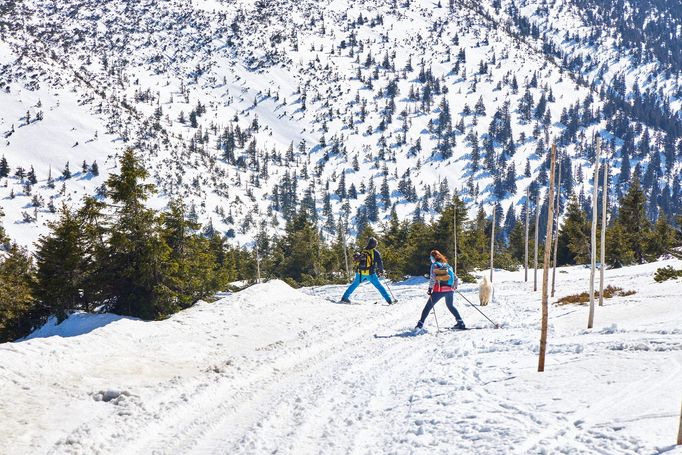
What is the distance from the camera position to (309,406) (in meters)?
6.99

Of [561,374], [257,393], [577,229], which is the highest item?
[577,229]

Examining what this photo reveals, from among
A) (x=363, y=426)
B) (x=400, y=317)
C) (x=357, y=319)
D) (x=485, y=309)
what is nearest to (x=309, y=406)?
(x=363, y=426)

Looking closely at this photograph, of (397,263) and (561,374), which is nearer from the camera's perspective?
(561,374)

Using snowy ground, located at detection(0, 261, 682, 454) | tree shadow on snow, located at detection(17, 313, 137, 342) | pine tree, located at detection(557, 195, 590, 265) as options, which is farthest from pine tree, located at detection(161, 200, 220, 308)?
pine tree, located at detection(557, 195, 590, 265)

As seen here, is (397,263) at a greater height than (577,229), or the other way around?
(577,229)

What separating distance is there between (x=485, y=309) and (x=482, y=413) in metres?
11.8

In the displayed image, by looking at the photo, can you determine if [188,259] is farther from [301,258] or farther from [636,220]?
[636,220]

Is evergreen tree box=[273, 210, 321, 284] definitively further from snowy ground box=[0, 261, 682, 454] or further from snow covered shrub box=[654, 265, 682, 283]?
snowy ground box=[0, 261, 682, 454]

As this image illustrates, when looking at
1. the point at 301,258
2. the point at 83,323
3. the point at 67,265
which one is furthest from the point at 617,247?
the point at 83,323

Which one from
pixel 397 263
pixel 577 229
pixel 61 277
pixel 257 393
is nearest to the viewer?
pixel 257 393

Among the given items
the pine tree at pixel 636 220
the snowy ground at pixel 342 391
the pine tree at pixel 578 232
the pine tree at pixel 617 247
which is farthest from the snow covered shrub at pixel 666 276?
the pine tree at pixel 636 220

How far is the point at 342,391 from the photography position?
301 inches

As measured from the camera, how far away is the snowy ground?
221 inches

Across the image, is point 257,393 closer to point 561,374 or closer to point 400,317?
point 561,374
